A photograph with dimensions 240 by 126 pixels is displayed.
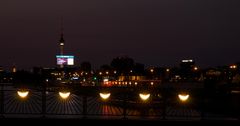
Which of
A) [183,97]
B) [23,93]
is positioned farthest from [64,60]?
[183,97]

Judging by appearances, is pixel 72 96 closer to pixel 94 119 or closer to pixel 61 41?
pixel 94 119

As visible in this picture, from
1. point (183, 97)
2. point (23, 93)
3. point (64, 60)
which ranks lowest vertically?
point (183, 97)

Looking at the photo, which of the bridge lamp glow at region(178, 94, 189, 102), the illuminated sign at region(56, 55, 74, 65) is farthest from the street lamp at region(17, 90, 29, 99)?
the illuminated sign at region(56, 55, 74, 65)

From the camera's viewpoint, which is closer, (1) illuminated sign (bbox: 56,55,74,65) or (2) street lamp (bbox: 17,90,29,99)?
(2) street lamp (bbox: 17,90,29,99)

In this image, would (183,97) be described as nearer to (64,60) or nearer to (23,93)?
(23,93)

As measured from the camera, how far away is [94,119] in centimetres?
1950

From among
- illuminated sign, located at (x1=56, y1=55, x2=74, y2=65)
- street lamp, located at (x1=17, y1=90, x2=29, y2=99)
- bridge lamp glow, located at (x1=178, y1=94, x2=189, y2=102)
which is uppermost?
illuminated sign, located at (x1=56, y1=55, x2=74, y2=65)

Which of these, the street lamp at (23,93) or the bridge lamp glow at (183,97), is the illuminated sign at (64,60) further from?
the bridge lamp glow at (183,97)

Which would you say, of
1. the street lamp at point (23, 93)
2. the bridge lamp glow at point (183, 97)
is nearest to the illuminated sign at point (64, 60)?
the street lamp at point (23, 93)

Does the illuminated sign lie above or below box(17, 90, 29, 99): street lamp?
above

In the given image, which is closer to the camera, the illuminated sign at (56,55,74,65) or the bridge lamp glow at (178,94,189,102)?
the bridge lamp glow at (178,94,189,102)

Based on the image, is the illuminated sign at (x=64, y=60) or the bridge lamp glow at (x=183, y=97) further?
the illuminated sign at (x=64, y=60)

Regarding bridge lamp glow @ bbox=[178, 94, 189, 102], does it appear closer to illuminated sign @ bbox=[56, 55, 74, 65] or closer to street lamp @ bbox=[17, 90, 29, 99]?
street lamp @ bbox=[17, 90, 29, 99]

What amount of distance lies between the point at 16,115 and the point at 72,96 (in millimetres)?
3861
